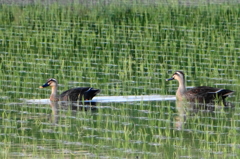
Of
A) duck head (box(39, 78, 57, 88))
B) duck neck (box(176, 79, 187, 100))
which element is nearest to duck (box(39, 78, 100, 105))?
duck head (box(39, 78, 57, 88))

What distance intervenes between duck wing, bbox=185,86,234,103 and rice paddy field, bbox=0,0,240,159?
0.93 ft

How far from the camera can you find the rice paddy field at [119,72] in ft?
36.7

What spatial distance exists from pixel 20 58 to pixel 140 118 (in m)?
6.94

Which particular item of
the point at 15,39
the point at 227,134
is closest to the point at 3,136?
the point at 227,134

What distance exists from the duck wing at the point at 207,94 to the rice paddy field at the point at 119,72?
28 centimetres

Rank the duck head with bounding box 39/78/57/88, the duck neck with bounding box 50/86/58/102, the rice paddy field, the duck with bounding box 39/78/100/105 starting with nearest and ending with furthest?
the rice paddy field < the duck with bounding box 39/78/100/105 < the duck neck with bounding box 50/86/58/102 < the duck head with bounding box 39/78/57/88

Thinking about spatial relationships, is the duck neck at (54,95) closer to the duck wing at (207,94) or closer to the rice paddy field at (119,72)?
the rice paddy field at (119,72)

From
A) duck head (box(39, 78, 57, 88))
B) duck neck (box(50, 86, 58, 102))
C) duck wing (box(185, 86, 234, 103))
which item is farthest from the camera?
duck head (box(39, 78, 57, 88))

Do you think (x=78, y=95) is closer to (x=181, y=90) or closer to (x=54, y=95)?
(x=54, y=95)

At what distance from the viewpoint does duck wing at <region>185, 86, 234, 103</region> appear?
14.9 metres

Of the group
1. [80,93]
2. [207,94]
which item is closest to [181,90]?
[207,94]

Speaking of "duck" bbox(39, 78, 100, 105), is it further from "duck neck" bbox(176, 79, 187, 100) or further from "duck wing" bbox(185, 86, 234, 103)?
"duck wing" bbox(185, 86, 234, 103)

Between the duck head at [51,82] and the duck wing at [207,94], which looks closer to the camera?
Result: the duck wing at [207,94]

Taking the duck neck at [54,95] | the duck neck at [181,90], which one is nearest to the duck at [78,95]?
the duck neck at [54,95]
